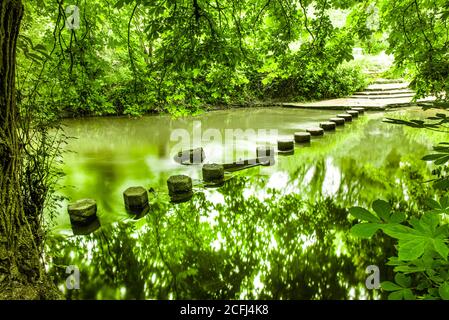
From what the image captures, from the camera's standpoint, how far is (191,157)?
8148 mm

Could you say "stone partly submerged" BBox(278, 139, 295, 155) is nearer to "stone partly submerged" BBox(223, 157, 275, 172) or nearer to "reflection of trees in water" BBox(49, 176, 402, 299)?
"stone partly submerged" BBox(223, 157, 275, 172)

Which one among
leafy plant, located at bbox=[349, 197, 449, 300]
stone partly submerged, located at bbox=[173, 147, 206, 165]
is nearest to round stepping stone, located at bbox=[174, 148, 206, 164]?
stone partly submerged, located at bbox=[173, 147, 206, 165]

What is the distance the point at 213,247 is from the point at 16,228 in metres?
2.87

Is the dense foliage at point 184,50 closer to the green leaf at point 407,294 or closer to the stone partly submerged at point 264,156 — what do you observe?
the stone partly submerged at point 264,156

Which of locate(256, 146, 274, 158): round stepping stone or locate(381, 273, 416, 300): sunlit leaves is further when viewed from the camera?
locate(256, 146, 274, 158): round stepping stone

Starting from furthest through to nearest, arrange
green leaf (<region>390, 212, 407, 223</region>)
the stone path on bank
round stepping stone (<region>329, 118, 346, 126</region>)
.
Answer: the stone path on bank
round stepping stone (<region>329, 118, 346, 126</region>)
green leaf (<region>390, 212, 407, 223</region>)

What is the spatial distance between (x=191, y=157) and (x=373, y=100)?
13927 millimetres

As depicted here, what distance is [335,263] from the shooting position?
372cm

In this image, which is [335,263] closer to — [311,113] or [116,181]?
[116,181]

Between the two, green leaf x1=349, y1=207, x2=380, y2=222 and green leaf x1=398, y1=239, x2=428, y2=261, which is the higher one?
green leaf x1=349, y1=207, x2=380, y2=222

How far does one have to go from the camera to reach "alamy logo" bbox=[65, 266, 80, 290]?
11.7 feet

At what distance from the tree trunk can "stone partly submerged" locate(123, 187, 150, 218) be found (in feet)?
11.4
